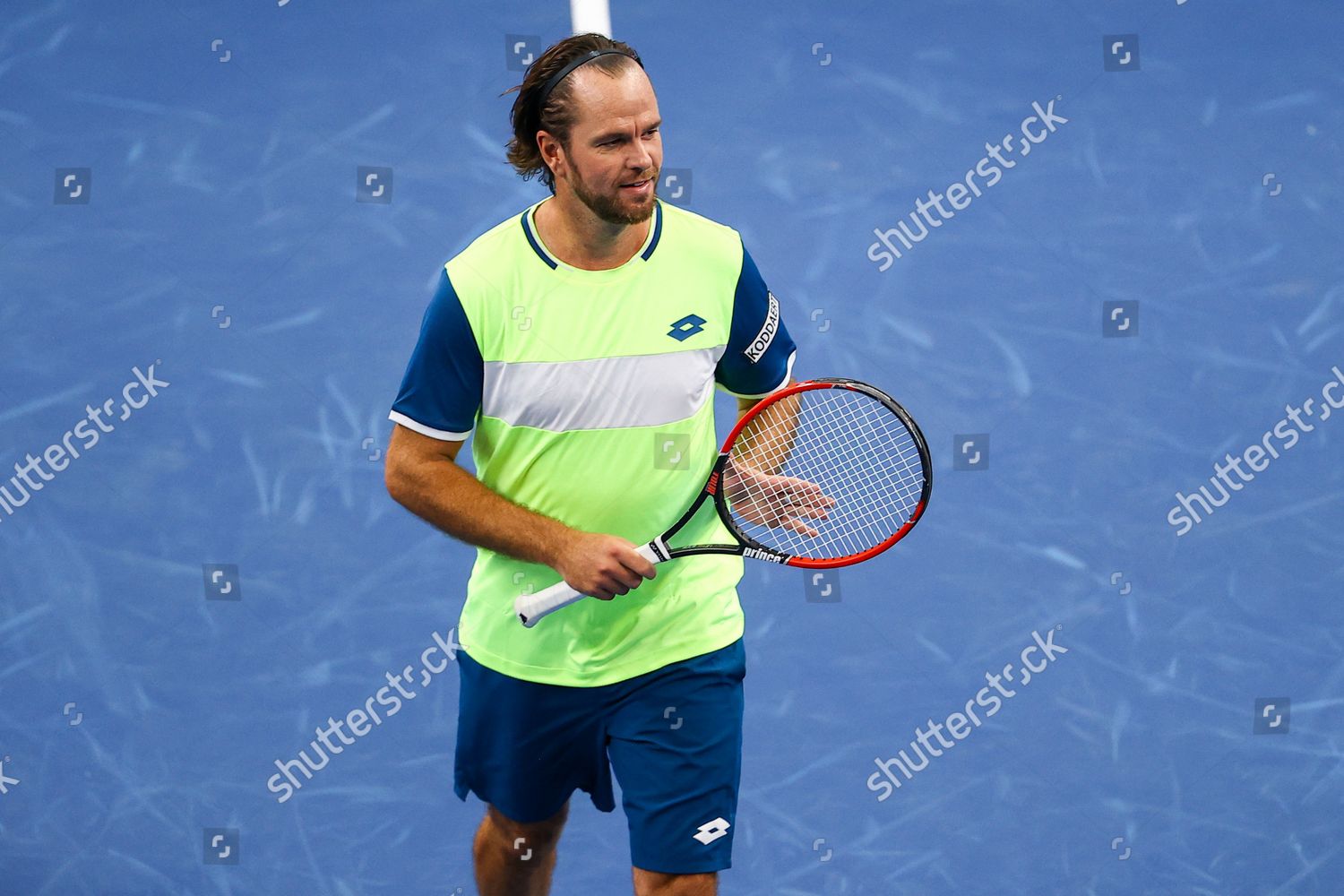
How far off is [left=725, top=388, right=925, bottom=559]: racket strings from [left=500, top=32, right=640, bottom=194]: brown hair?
50cm

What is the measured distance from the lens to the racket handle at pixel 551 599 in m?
1.96

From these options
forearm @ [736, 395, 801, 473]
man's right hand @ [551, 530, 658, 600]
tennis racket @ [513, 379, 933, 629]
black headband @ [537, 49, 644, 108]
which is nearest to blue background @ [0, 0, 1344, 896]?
tennis racket @ [513, 379, 933, 629]

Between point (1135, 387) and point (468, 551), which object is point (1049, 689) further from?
point (468, 551)

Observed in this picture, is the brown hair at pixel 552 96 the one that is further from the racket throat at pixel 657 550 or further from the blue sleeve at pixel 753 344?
the racket throat at pixel 657 550

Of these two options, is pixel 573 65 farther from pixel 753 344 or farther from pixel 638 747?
pixel 638 747

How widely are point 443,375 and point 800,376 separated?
103cm

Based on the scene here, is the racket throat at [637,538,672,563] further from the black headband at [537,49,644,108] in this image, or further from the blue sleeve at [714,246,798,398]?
the black headband at [537,49,644,108]

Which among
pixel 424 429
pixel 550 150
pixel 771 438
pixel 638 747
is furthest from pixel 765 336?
pixel 638 747

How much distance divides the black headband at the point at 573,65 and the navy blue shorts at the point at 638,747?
0.84 m

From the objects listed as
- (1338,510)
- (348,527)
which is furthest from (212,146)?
(1338,510)

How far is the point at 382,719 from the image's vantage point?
2963 millimetres

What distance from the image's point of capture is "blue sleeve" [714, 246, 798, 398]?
2.13m

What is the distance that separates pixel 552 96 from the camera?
2014mm

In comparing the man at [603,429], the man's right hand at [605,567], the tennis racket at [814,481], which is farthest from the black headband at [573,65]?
the man's right hand at [605,567]
